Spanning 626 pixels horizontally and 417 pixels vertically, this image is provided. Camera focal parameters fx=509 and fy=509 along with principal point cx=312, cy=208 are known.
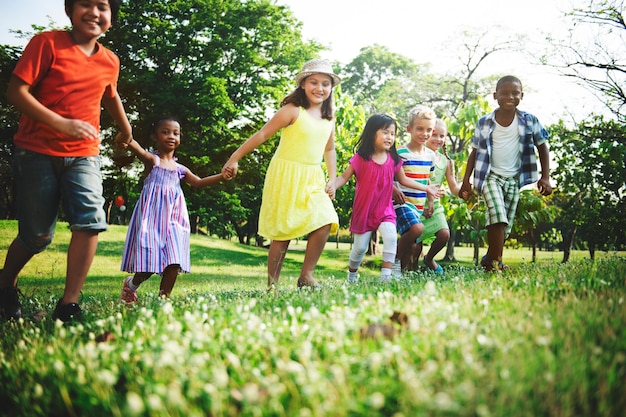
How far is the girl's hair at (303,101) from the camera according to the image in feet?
20.4

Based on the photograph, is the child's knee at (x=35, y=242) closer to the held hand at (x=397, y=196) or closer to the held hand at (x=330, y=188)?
the held hand at (x=330, y=188)

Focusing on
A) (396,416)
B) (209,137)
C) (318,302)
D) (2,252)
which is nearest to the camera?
(396,416)

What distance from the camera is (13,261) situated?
449cm

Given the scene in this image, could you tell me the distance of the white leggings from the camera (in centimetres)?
679

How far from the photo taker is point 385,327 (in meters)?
2.67

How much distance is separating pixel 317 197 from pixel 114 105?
2.45 meters

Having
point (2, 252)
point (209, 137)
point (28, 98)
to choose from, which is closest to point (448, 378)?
point (28, 98)

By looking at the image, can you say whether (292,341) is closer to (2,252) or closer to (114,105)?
(114,105)

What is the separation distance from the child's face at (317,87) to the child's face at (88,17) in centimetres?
255

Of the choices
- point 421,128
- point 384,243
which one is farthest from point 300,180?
point 421,128

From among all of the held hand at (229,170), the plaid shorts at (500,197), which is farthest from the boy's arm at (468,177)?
the held hand at (229,170)

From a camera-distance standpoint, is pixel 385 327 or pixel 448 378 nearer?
pixel 448 378

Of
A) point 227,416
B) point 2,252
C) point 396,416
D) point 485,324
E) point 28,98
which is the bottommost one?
point 2,252

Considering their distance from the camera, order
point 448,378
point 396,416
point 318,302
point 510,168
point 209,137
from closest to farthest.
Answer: point 396,416
point 448,378
point 318,302
point 510,168
point 209,137
